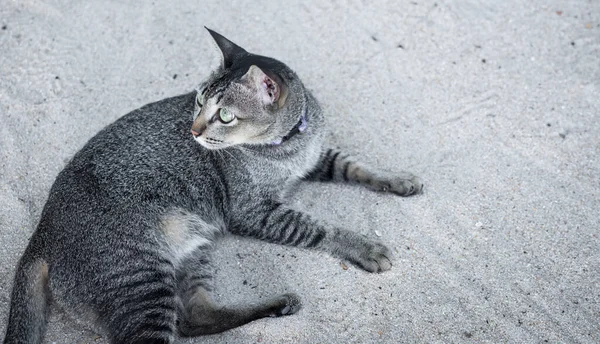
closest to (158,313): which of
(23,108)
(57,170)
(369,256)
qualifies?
(369,256)

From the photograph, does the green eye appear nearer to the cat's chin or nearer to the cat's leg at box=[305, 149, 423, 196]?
the cat's chin

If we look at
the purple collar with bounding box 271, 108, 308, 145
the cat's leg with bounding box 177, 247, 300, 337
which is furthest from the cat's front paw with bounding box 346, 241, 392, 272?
the purple collar with bounding box 271, 108, 308, 145

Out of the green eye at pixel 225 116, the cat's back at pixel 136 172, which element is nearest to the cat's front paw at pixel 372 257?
the cat's back at pixel 136 172

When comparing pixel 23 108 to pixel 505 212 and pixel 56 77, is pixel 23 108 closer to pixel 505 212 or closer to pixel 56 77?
pixel 56 77

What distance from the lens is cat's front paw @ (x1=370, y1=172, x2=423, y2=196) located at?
12.8 feet

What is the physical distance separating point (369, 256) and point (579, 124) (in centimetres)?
213

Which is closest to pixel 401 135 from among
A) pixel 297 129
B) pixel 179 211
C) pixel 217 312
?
pixel 297 129

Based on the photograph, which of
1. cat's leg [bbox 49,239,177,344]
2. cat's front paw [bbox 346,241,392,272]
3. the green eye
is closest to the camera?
cat's leg [bbox 49,239,177,344]

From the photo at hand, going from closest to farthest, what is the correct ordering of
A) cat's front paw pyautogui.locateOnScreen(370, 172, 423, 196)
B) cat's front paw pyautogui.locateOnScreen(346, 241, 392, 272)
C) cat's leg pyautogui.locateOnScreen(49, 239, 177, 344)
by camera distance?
cat's leg pyautogui.locateOnScreen(49, 239, 177, 344) → cat's front paw pyautogui.locateOnScreen(346, 241, 392, 272) → cat's front paw pyautogui.locateOnScreen(370, 172, 423, 196)

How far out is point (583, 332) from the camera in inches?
123

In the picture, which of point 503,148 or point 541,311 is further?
point 503,148

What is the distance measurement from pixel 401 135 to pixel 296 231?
1.34m

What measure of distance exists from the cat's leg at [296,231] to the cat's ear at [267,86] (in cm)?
68

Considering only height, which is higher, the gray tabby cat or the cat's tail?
the gray tabby cat
